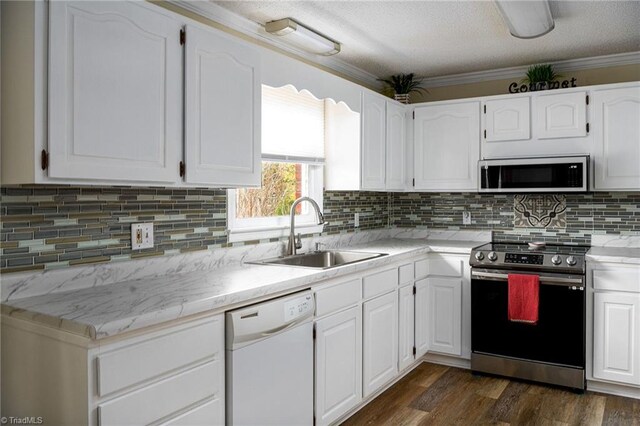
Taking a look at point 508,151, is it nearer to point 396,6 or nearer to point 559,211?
point 559,211

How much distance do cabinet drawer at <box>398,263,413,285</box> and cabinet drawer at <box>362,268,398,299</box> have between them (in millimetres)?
81

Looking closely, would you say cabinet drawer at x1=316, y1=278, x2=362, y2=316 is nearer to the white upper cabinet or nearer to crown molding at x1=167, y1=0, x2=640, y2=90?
crown molding at x1=167, y1=0, x2=640, y2=90

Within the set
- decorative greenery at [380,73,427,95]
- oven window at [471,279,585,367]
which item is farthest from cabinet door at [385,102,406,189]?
oven window at [471,279,585,367]

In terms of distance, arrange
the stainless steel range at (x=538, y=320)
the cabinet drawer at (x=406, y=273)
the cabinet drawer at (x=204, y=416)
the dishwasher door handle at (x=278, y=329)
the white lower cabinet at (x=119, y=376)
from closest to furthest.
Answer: the white lower cabinet at (x=119, y=376), the cabinet drawer at (x=204, y=416), the dishwasher door handle at (x=278, y=329), the stainless steel range at (x=538, y=320), the cabinet drawer at (x=406, y=273)

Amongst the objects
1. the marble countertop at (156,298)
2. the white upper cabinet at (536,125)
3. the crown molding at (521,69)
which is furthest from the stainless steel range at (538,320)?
the crown molding at (521,69)

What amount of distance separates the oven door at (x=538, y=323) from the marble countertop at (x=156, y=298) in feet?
4.05

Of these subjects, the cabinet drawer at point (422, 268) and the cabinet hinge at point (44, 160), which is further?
the cabinet drawer at point (422, 268)

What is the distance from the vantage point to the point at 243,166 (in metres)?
2.46

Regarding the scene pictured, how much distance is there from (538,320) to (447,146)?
1511 millimetres

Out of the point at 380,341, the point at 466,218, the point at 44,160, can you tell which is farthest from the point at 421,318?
the point at 44,160

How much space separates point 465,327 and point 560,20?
214 cm

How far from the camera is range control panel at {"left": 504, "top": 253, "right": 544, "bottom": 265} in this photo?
3403 mm

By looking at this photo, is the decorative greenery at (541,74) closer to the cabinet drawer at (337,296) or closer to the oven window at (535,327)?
the oven window at (535,327)

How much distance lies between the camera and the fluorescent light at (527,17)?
263 centimetres
